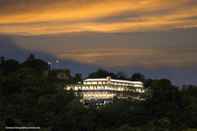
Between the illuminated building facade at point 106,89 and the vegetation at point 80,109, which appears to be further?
the illuminated building facade at point 106,89

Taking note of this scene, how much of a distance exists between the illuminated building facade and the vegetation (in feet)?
11.3

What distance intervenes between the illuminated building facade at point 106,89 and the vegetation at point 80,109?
11.3ft

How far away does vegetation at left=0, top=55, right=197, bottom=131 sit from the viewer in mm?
60344

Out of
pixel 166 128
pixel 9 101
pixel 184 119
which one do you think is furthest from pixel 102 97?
pixel 166 128

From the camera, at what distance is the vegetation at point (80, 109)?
60.3m

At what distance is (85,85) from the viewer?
91312mm

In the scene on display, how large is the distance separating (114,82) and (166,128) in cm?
3521

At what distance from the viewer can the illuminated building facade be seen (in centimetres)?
8388

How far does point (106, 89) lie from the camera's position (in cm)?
8981

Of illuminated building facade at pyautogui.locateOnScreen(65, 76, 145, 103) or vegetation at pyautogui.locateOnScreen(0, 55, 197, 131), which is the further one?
illuminated building facade at pyautogui.locateOnScreen(65, 76, 145, 103)

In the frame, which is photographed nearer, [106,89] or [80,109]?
[80,109]

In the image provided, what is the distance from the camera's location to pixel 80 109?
2589 inches

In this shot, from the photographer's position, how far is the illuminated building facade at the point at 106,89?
83.9 m

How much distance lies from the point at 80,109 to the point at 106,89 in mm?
24172
